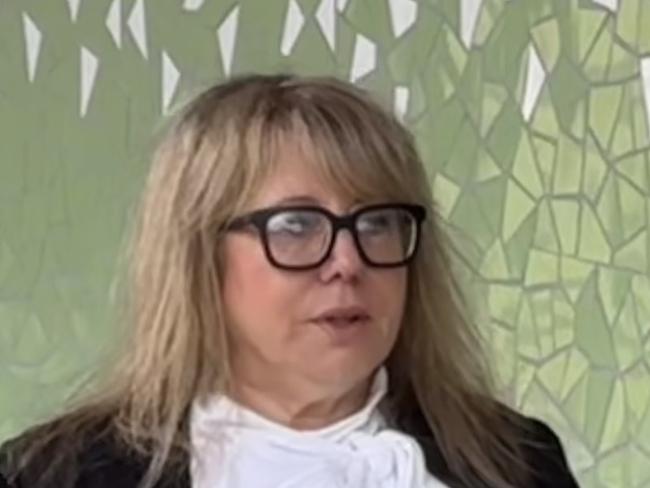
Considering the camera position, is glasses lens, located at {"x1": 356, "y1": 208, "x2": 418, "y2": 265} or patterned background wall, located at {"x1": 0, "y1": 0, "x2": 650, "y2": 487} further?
patterned background wall, located at {"x1": 0, "y1": 0, "x2": 650, "y2": 487}

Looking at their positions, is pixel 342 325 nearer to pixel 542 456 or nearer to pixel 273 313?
pixel 273 313

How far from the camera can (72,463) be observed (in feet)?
5.11

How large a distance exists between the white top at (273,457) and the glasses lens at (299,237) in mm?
135

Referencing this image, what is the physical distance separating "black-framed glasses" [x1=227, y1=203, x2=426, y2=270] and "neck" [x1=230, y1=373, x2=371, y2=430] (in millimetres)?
101

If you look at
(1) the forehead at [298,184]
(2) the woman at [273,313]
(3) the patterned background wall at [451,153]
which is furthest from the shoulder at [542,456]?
(3) the patterned background wall at [451,153]

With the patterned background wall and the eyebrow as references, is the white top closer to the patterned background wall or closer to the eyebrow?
the eyebrow

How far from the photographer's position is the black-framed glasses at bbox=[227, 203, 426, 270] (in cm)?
149

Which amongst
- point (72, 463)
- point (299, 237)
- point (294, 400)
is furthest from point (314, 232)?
point (72, 463)

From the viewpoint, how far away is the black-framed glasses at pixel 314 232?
1.49 meters

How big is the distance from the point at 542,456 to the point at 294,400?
0.71 feet

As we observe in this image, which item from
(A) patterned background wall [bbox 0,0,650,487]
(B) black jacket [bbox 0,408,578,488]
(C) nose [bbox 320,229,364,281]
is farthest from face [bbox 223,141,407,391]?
(A) patterned background wall [bbox 0,0,650,487]

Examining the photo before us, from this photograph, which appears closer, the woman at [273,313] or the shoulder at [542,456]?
the woman at [273,313]

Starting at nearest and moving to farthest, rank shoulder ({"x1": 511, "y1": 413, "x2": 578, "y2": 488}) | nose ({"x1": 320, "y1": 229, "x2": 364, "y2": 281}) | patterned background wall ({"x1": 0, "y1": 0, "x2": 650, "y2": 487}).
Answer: nose ({"x1": 320, "y1": 229, "x2": 364, "y2": 281}) → shoulder ({"x1": 511, "y1": 413, "x2": 578, "y2": 488}) → patterned background wall ({"x1": 0, "y1": 0, "x2": 650, "y2": 487})

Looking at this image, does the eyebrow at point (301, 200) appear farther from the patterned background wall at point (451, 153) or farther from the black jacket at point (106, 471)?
the patterned background wall at point (451, 153)
